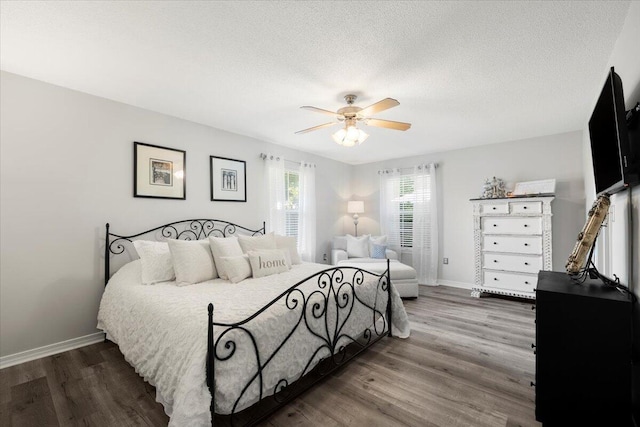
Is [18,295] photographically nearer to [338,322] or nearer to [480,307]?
[338,322]

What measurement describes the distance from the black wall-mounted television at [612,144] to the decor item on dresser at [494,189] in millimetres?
2571

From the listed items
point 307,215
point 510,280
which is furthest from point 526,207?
point 307,215

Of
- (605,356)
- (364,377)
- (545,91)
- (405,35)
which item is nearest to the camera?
(605,356)

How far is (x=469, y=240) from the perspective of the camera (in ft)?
16.4

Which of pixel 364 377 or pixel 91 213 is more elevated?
pixel 91 213

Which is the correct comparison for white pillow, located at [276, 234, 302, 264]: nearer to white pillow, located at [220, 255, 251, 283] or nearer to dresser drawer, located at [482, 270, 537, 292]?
white pillow, located at [220, 255, 251, 283]

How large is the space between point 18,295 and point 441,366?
3.69m

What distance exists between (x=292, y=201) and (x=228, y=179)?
1.28 m

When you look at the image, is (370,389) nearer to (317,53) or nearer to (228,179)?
(317,53)

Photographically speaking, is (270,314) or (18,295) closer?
(270,314)

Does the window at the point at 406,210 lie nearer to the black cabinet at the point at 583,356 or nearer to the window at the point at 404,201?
the window at the point at 404,201

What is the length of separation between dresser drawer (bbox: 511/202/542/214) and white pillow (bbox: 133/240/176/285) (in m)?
4.63

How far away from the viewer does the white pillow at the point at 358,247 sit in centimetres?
529

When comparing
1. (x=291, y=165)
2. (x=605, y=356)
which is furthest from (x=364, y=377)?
(x=291, y=165)
